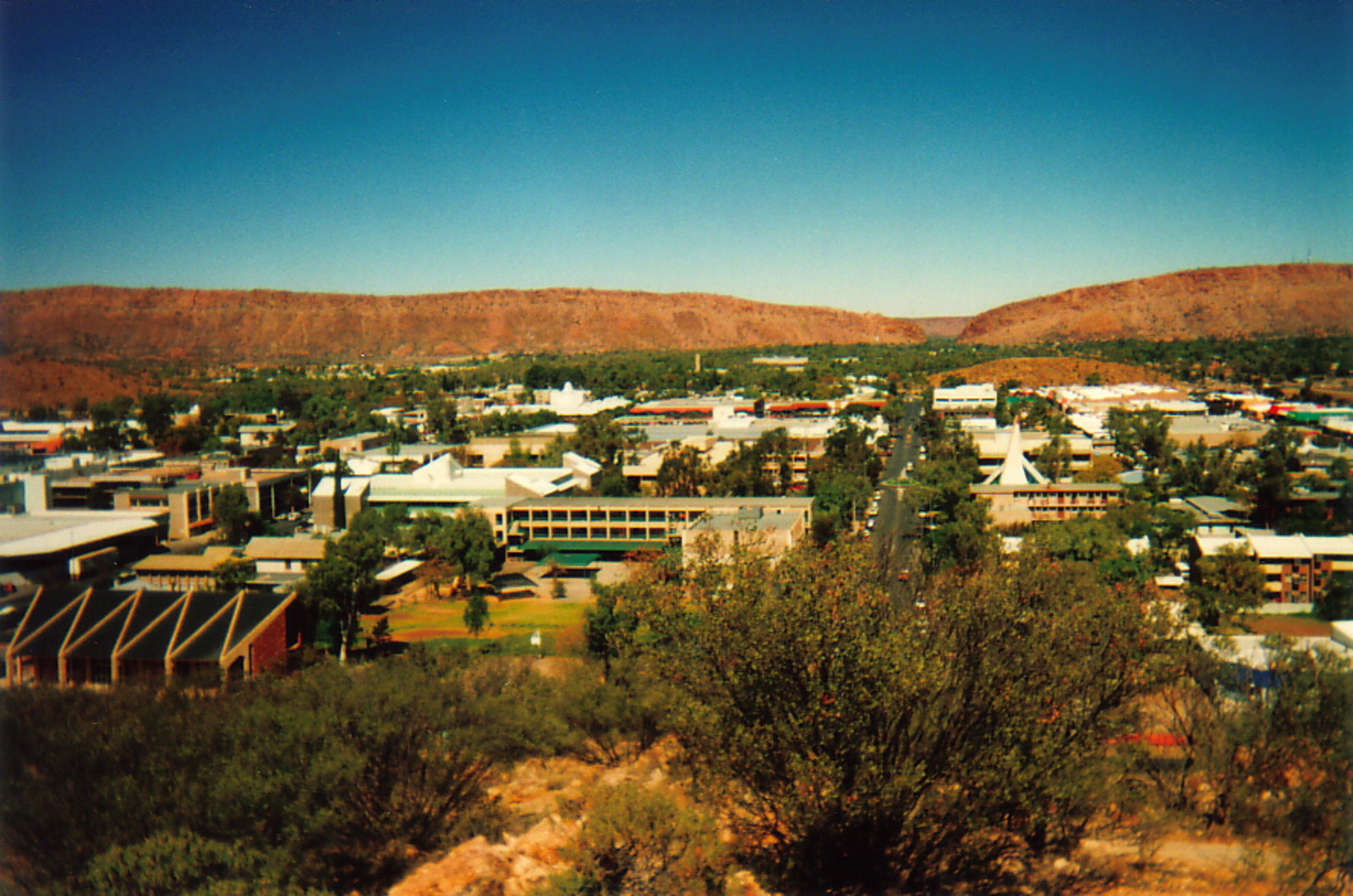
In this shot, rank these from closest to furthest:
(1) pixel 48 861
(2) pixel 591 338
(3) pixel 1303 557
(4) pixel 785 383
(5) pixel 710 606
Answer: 1. (1) pixel 48 861
2. (5) pixel 710 606
3. (3) pixel 1303 557
4. (4) pixel 785 383
5. (2) pixel 591 338

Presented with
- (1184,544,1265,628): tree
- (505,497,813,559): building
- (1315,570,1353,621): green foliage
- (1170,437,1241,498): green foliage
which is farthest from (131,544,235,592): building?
(1170,437,1241,498): green foliage

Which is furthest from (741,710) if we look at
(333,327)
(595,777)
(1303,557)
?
(333,327)

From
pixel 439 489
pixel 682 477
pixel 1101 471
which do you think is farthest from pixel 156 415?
A: pixel 1101 471

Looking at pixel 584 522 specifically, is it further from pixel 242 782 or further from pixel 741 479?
pixel 242 782

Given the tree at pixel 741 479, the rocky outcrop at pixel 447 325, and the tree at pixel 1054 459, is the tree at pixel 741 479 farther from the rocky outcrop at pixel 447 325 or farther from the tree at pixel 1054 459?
the rocky outcrop at pixel 447 325

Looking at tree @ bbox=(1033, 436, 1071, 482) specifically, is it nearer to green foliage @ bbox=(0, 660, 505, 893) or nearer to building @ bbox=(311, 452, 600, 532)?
building @ bbox=(311, 452, 600, 532)

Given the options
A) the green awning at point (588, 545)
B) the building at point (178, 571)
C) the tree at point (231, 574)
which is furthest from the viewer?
the green awning at point (588, 545)

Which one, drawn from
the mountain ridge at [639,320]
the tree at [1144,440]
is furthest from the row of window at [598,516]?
the mountain ridge at [639,320]

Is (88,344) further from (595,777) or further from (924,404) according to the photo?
(924,404)
